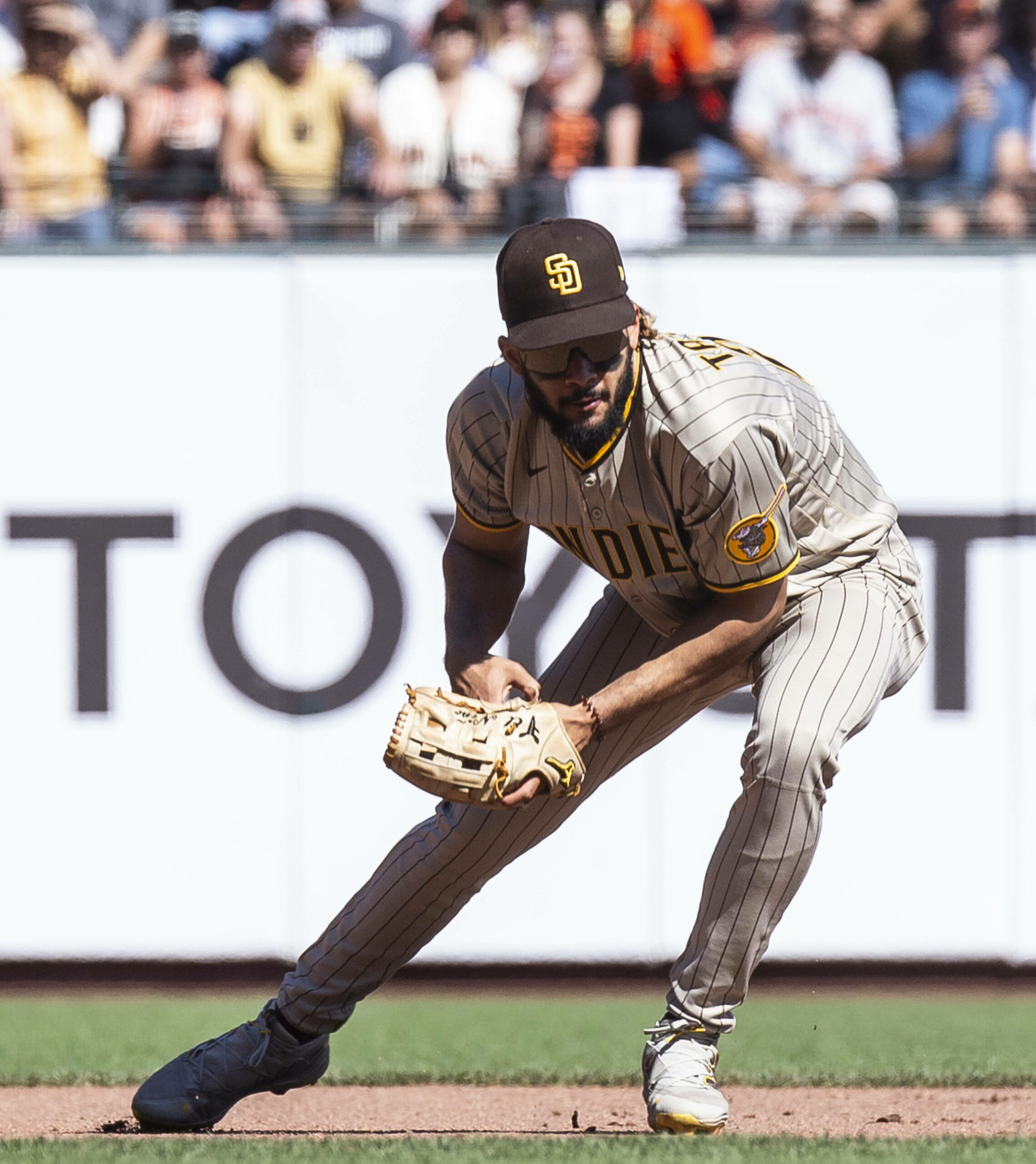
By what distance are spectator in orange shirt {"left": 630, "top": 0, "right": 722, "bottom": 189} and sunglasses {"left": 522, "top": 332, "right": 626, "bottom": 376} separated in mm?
4308

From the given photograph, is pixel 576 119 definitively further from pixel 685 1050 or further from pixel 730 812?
pixel 685 1050

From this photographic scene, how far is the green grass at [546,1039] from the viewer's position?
4352mm

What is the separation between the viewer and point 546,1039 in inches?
194

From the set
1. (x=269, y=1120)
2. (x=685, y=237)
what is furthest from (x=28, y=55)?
(x=269, y=1120)

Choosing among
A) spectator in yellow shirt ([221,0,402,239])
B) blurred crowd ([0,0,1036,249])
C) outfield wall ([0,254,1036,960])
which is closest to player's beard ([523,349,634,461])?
outfield wall ([0,254,1036,960])

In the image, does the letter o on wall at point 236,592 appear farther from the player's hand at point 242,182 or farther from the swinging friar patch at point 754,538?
the swinging friar patch at point 754,538

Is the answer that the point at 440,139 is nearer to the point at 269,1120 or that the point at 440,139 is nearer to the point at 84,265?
the point at 84,265

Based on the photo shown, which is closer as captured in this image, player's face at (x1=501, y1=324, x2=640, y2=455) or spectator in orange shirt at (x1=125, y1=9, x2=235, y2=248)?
player's face at (x1=501, y1=324, x2=640, y2=455)

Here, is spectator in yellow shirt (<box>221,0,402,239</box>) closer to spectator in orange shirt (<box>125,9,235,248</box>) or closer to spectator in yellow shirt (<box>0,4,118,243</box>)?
spectator in orange shirt (<box>125,9,235,248</box>)

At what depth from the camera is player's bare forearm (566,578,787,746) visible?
124 inches

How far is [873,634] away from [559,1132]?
3.95 feet

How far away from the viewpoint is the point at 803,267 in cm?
591

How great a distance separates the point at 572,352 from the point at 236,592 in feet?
9.96

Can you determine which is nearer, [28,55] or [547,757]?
[547,757]
